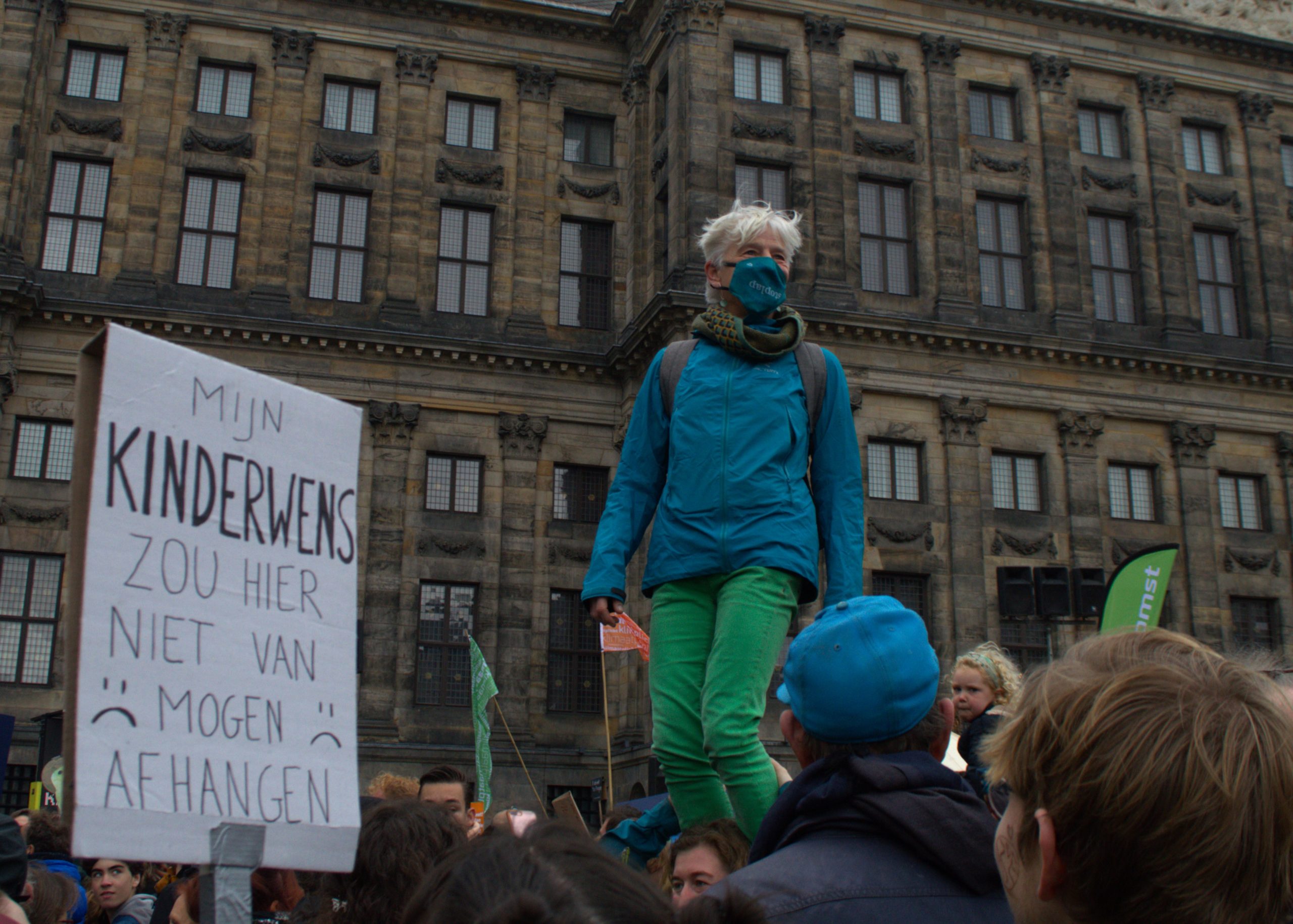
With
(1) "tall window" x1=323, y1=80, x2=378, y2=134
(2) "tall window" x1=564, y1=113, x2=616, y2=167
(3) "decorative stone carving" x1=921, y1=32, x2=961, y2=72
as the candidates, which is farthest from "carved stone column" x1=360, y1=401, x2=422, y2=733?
(3) "decorative stone carving" x1=921, y1=32, x2=961, y2=72

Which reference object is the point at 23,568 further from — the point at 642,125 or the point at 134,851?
the point at 134,851

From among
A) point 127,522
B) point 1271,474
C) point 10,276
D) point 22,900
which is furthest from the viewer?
point 1271,474

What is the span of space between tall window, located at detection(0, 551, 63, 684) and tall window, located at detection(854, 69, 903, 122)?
19917 millimetres

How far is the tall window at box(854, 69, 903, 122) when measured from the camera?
2884 centimetres

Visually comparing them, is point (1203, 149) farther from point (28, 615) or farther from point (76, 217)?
point (28, 615)

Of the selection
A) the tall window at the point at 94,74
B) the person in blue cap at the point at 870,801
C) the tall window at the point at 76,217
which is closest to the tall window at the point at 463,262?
the tall window at the point at 76,217

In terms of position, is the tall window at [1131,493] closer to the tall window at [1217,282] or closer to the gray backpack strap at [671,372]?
the tall window at [1217,282]

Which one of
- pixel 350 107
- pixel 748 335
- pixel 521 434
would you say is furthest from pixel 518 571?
pixel 748 335

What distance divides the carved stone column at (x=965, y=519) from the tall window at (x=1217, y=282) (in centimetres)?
740

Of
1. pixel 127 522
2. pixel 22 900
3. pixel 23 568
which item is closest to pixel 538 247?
pixel 23 568

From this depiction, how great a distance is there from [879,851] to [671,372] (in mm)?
2980

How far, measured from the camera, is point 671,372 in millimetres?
5578

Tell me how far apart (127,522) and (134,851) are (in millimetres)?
738

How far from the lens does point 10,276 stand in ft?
84.0
